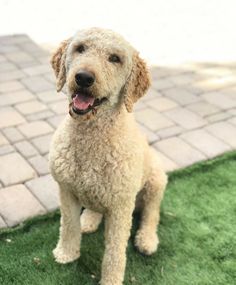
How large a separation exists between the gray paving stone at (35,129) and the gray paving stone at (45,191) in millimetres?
716

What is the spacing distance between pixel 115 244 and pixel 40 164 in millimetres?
1441

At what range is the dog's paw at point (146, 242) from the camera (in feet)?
11.3

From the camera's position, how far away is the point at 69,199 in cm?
308

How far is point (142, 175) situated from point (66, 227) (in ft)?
2.01

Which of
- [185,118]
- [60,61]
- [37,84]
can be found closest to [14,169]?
[60,61]

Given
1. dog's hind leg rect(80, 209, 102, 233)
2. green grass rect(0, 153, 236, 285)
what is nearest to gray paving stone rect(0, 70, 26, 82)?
green grass rect(0, 153, 236, 285)

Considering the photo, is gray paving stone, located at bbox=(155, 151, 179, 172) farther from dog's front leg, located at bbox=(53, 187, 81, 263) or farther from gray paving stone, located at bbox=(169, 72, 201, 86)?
gray paving stone, located at bbox=(169, 72, 201, 86)

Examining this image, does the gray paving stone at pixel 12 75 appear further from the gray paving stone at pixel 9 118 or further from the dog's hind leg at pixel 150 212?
the dog's hind leg at pixel 150 212

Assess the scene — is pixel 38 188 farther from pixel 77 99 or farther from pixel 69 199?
pixel 77 99

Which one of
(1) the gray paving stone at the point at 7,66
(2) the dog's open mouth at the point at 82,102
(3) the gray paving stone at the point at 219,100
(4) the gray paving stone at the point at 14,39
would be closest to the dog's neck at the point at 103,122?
(2) the dog's open mouth at the point at 82,102

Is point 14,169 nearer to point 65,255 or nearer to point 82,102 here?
point 65,255

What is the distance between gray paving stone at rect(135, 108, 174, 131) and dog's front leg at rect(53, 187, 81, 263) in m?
1.95

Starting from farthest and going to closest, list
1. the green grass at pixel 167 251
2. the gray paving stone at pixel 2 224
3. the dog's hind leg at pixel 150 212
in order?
the gray paving stone at pixel 2 224, the dog's hind leg at pixel 150 212, the green grass at pixel 167 251

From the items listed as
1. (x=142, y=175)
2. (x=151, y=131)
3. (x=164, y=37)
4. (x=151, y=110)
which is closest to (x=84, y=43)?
(x=142, y=175)
